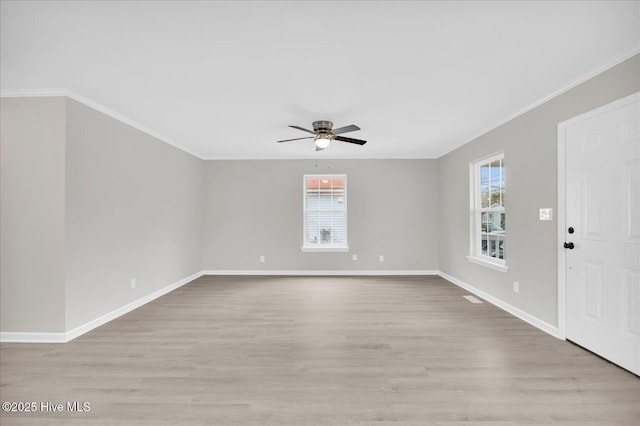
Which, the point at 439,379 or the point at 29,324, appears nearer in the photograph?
the point at 439,379

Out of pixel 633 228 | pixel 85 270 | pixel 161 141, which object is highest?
pixel 161 141

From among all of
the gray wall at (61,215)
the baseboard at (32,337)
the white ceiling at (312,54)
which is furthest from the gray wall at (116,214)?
the white ceiling at (312,54)

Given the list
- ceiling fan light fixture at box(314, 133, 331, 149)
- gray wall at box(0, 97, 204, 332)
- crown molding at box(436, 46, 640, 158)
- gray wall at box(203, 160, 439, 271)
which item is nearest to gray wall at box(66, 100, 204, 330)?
gray wall at box(0, 97, 204, 332)

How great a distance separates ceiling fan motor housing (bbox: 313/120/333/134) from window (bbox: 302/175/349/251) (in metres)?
2.71

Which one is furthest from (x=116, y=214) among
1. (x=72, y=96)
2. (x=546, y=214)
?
(x=546, y=214)

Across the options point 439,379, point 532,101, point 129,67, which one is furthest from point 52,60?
point 532,101

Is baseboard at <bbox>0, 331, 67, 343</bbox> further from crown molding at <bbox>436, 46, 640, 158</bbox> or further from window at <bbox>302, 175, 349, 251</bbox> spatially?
crown molding at <bbox>436, 46, 640, 158</bbox>

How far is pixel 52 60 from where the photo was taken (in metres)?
2.46

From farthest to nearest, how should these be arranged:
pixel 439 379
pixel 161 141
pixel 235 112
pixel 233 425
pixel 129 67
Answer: pixel 161 141
pixel 235 112
pixel 129 67
pixel 439 379
pixel 233 425

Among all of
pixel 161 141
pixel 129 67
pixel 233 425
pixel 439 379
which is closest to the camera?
pixel 233 425

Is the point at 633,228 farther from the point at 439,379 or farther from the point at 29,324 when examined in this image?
the point at 29,324

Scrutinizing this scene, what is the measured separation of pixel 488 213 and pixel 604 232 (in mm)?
2094

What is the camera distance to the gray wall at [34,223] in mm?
3016

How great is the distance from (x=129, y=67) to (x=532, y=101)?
13.1ft
